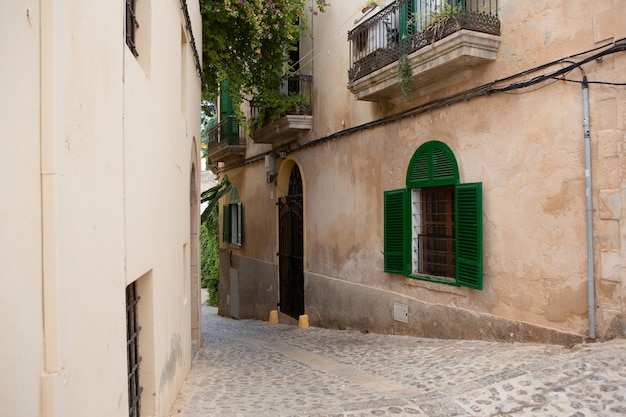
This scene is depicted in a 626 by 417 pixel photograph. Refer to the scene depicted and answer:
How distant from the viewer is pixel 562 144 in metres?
6.05

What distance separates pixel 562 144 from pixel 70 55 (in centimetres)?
536

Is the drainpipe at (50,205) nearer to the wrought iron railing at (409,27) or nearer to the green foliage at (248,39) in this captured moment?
the wrought iron railing at (409,27)

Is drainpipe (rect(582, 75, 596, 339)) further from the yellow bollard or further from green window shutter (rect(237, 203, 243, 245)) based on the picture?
green window shutter (rect(237, 203, 243, 245))

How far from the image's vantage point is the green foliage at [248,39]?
408 inches

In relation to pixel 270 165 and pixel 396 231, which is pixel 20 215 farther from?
pixel 270 165

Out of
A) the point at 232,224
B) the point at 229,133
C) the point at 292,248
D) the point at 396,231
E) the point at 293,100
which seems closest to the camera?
the point at 396,231

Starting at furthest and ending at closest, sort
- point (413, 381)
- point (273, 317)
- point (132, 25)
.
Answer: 1. point (273, 317)
2. point (413, 381)
3. point (132, 25)

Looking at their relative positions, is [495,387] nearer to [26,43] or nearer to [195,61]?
[26,43]

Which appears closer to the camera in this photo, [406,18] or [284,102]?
[406,18]

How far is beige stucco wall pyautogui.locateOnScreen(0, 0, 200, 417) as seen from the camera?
204cm

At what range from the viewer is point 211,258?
2436 centimetres

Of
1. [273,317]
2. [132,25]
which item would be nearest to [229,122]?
[273,317]

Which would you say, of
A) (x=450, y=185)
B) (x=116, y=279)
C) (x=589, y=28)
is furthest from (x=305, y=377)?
(x=589, y=28)

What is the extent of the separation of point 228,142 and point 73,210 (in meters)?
14.7
